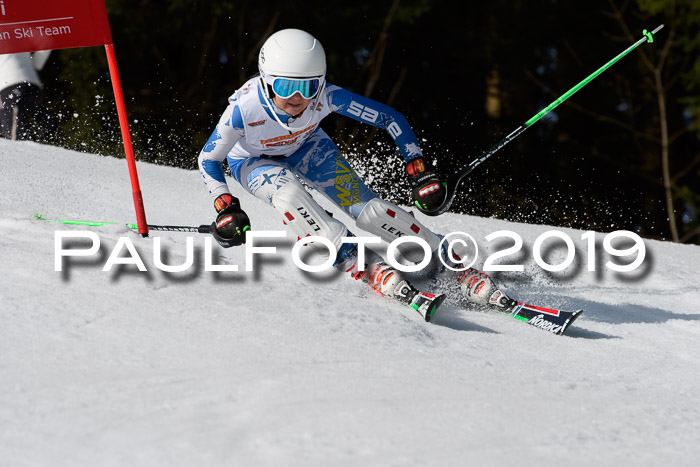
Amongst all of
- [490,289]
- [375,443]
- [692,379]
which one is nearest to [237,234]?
[490,289]

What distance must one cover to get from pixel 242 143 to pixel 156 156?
650 centimetres

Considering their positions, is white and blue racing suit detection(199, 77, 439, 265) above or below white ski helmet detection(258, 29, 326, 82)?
below

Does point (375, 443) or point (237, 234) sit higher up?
point (237, 234)

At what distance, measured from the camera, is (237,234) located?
Answer: 12.4 feet

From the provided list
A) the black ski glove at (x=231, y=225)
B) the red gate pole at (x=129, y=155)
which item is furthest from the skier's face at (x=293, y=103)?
the red gate pole at (x=129, y=155)

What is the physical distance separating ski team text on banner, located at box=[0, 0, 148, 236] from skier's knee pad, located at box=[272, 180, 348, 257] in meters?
0.90

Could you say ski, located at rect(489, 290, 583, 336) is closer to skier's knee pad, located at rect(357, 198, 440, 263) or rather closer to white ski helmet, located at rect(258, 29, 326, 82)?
skier's knee pad, located at rect(357, 198, 440, 263)

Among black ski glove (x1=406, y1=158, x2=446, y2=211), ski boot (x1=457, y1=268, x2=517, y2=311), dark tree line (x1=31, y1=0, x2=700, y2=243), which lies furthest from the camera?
dark tree line (x1=31, y1=0, x2=700, y2=243)

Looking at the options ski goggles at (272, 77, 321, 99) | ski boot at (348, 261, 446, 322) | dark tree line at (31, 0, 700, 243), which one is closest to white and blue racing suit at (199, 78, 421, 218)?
ski goggles at (272, 77, 321, 99)

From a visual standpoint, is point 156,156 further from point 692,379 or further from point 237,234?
point 692,379

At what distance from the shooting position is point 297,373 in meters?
2.66

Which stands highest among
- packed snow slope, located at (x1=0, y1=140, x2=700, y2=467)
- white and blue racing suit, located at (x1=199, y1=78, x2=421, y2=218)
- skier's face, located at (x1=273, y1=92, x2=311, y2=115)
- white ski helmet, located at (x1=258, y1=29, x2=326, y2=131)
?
white ski helmet, located at (x1=258, y1=29, x2=326, y2=131)

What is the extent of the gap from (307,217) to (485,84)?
10.5 metres

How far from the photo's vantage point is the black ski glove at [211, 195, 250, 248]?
3.78 metres
